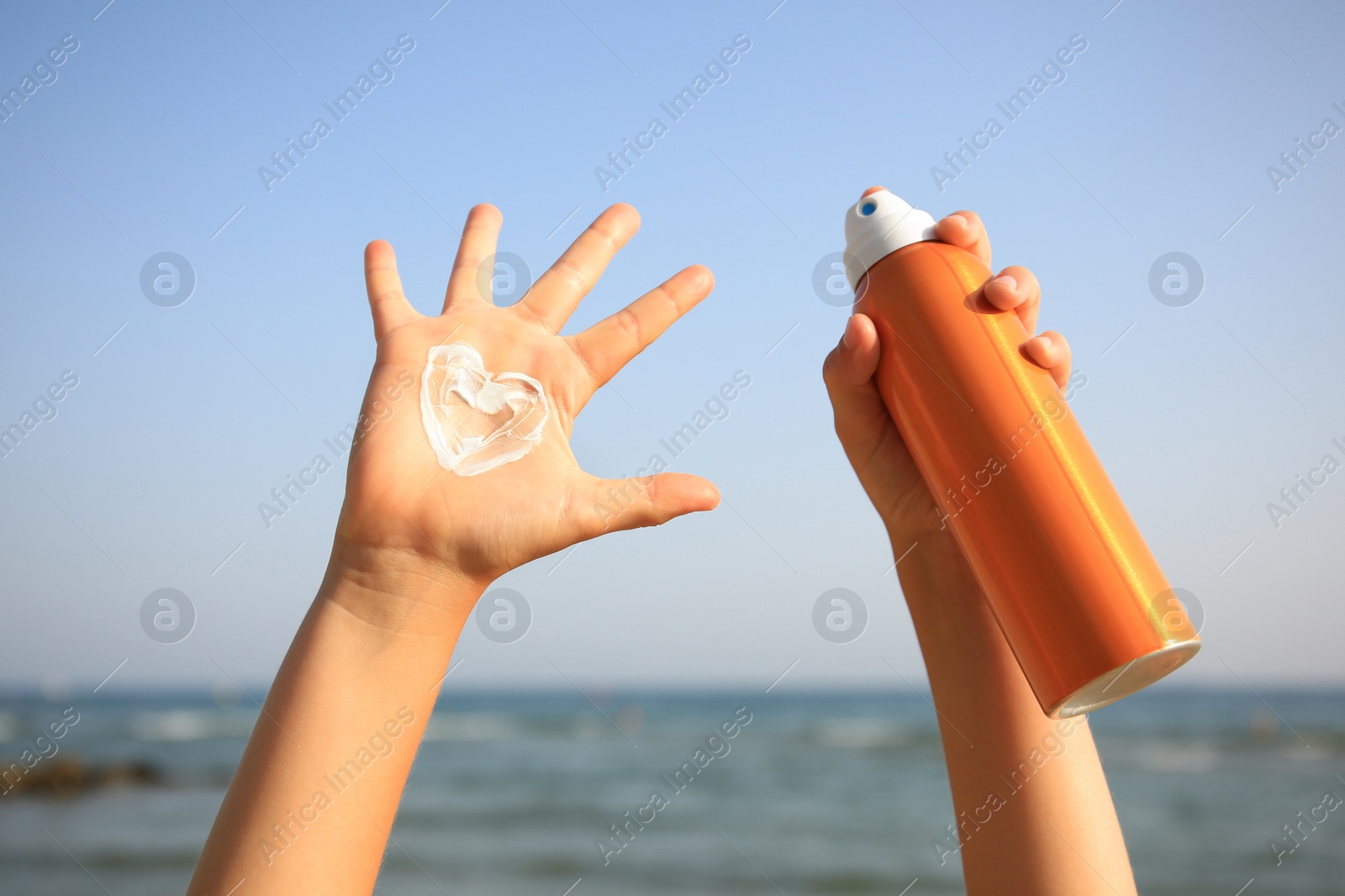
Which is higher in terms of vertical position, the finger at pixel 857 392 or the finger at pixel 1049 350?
the finger at pixel 857 392

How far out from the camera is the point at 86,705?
3441cm

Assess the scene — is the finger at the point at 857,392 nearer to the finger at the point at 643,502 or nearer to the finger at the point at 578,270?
the finger at the point at 643,502

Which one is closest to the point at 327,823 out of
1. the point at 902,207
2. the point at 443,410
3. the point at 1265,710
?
the point at 443,410

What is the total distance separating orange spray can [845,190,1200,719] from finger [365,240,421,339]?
3.13 feet

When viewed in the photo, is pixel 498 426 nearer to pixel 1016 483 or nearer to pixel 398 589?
pixel 398 589

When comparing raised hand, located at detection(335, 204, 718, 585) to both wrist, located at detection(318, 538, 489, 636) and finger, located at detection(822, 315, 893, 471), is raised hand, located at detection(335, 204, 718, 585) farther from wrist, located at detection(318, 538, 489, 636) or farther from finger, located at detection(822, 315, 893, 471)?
finger, located at detection(822, 315, 893, 471)

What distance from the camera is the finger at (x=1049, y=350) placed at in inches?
61.8

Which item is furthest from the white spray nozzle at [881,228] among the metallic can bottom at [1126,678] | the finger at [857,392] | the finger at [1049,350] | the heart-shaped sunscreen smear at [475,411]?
the metallic can bottom at [1126,678]

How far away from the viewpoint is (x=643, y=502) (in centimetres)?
153

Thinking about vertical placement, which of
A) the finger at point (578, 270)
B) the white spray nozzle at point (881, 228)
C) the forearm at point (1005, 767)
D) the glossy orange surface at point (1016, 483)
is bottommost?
the forearm at point (1005, 767)

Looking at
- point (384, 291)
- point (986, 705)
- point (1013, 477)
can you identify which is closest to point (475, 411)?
point (384, 291)

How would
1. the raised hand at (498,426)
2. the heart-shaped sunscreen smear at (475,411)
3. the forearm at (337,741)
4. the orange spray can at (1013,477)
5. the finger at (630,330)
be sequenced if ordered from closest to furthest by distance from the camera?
1. the forearm at (337,741)
2. the orange spray can at (1013,477)
3. the raised hand at (498,426)
4. the heart-shaped sunscreen smear at (475,411)
5. the finger at (630,330)

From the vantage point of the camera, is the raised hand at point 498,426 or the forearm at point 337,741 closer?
the forearm at point 337,741

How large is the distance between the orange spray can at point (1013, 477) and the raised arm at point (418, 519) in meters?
0.41
